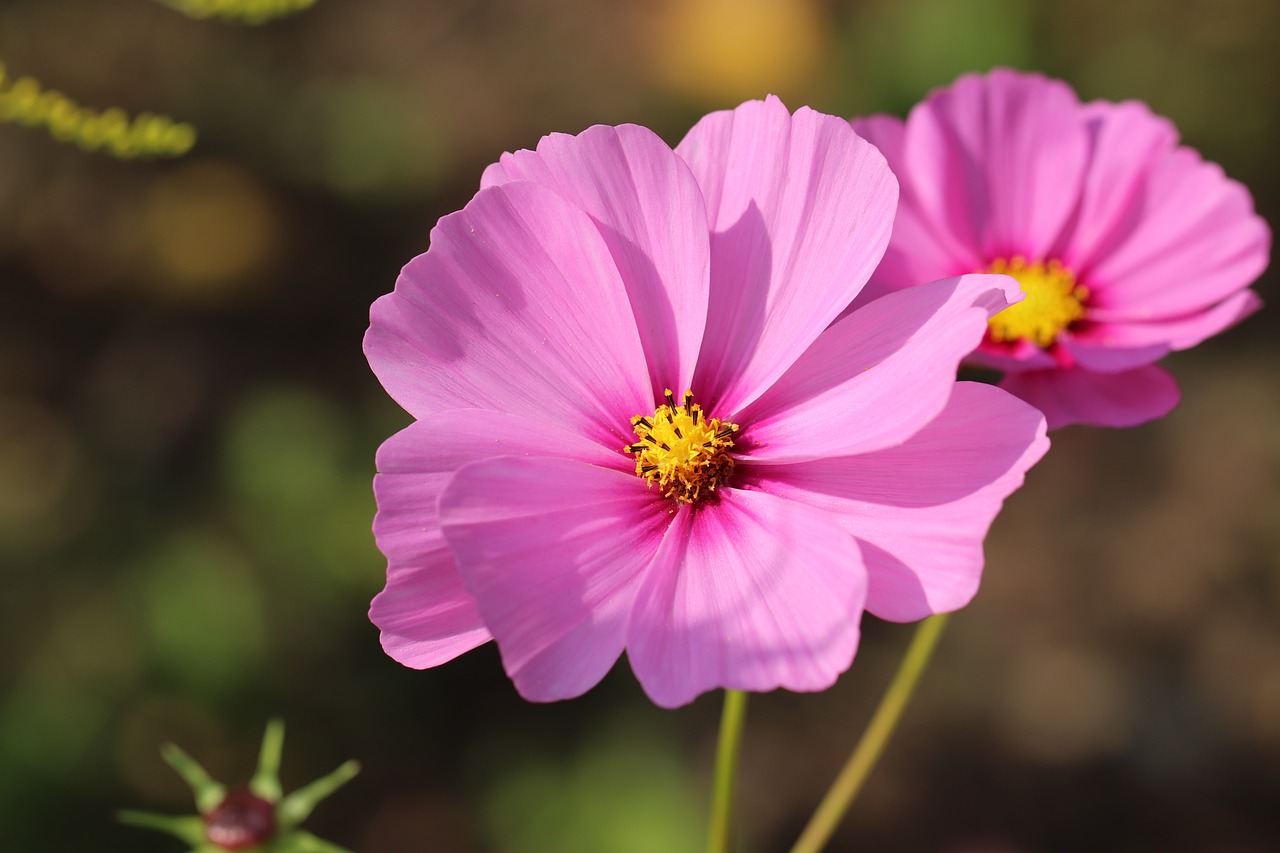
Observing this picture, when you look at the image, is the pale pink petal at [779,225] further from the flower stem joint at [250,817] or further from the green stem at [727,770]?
the flower stem joint at [250,817]

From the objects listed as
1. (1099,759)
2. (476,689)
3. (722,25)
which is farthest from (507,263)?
(722,25)

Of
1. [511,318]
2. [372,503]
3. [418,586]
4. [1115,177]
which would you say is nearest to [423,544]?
[418,586]

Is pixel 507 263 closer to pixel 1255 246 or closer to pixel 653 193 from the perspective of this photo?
pixel 653 193

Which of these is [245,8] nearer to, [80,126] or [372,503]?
[80,126]

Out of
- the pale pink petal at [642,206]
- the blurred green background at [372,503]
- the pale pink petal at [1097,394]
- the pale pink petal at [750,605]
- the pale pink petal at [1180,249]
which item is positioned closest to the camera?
the pale pink petal at [750,605]

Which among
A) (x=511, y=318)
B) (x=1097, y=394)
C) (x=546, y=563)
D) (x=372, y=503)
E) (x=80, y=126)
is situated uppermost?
(x=80, y=126)

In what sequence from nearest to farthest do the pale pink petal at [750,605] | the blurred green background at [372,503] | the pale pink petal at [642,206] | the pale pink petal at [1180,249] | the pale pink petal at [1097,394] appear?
the pale pink petal at [750,605]
the pale pink petal at [642,206]
the pale pink petal at [1097,394]
the pale pink petal at [1180,249]
the blurred green background at [372,503]

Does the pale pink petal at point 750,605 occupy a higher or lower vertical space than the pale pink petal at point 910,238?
lower

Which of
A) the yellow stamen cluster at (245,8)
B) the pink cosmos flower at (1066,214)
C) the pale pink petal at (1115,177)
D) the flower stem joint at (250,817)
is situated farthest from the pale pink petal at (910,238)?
the flower stem joint at (250,817)
